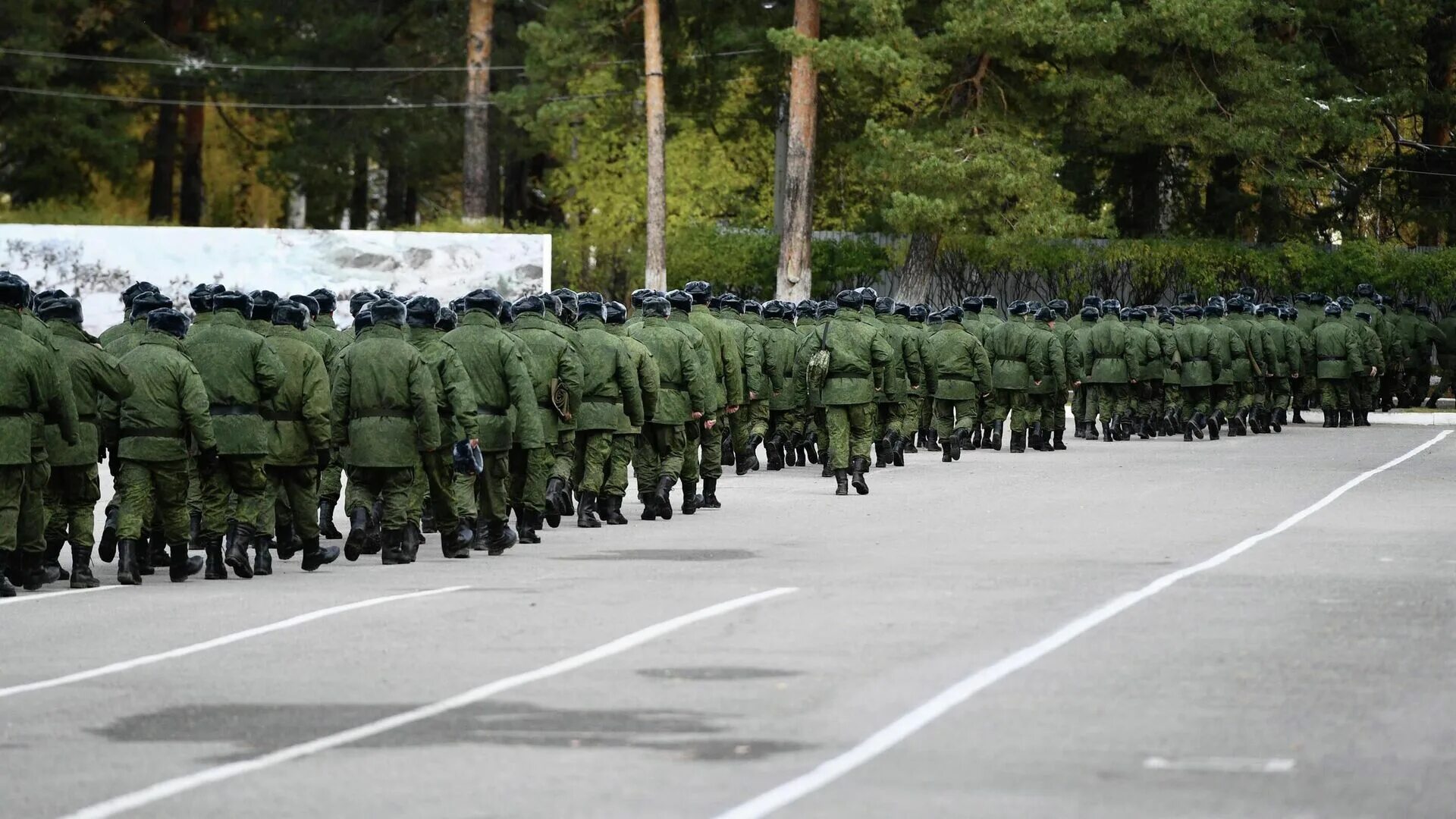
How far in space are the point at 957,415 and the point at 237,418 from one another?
16230 mm

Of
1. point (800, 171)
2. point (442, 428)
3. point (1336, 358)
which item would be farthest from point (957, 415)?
point (800, 171)

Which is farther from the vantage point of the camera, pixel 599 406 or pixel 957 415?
pixel 957 415

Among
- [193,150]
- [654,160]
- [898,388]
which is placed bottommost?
[898,388]

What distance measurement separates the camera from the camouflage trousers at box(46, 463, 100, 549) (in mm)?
16062

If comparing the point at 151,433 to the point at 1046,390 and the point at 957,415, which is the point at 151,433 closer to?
the point at 957,415

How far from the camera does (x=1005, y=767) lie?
902cm

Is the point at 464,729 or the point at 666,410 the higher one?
the point at 666,410

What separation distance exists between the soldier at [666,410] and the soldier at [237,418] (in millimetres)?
Answer: 5225

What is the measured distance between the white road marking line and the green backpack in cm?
1503

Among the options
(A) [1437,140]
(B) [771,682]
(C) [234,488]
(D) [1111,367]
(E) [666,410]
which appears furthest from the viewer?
(A) [1437,140]

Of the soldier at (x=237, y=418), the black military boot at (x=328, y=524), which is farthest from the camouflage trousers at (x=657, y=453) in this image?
the soldier at (x=237, y=418)

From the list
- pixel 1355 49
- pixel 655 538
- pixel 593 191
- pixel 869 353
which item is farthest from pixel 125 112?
pixel 655 538

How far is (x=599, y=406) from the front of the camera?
67.8 ft

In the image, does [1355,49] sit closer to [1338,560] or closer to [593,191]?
[593,191]
